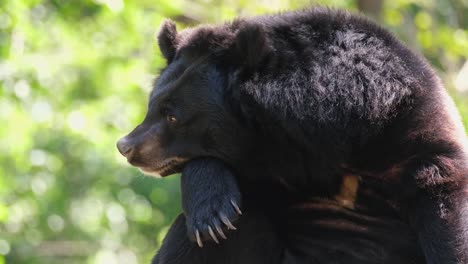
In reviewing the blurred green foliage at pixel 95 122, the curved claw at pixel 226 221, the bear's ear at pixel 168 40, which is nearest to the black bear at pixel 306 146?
the curved claw at pixel 226 221

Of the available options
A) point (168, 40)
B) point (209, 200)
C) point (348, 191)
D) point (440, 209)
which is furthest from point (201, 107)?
point (440, 209)

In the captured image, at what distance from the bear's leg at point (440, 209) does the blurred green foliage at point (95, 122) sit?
5.40m

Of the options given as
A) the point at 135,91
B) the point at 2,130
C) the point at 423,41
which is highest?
the point at 423,41

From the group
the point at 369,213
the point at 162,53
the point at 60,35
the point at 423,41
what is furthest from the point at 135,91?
the point at 369,213

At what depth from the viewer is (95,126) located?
31.9 feet

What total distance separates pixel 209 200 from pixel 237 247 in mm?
267

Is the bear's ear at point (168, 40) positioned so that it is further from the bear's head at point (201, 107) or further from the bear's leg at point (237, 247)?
the bear's leg at point (237, 247)

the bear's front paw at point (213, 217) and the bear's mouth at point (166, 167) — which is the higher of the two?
the bear's mouth at point (166, 167)

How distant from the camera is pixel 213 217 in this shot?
314 cm

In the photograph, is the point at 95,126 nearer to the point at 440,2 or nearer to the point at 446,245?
the point at 440,2

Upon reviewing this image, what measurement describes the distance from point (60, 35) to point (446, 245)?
859cm

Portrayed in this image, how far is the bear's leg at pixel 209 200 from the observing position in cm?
314

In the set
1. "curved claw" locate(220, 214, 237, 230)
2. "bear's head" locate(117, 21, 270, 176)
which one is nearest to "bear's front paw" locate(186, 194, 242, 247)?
"curved claw" locate(220, 214, 237, 230)

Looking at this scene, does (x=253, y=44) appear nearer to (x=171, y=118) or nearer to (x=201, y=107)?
(x=201, y=107)
